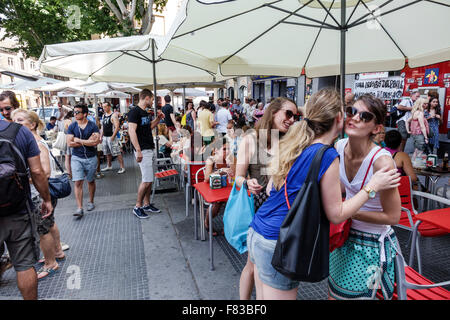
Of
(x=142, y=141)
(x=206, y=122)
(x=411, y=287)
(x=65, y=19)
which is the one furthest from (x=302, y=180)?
(x=65, y=19)

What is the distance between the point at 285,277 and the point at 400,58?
4012 mm

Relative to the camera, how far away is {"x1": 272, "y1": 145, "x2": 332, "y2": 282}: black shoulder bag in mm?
1368

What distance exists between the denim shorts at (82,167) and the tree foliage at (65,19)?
8.19 metres

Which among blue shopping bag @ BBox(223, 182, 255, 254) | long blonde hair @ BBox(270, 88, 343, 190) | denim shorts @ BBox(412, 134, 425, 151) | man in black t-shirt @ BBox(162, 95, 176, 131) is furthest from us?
man in black t-shirt @ BBox(162, 95, 176, 131)

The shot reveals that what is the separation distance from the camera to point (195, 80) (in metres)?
7.27

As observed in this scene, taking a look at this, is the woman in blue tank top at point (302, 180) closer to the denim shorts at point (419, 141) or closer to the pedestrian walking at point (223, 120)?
the denim shorts at point (419, 141)

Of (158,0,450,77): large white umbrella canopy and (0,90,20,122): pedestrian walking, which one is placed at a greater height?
(158,0,450,77): large white umbrella canopy

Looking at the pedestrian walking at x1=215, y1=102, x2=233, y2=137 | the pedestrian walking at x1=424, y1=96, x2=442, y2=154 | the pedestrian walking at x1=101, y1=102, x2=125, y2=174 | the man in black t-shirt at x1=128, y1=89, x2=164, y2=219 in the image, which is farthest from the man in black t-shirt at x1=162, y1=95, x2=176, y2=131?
the pedestrian walking at x1=424, y1=96, x2=442, y2=154

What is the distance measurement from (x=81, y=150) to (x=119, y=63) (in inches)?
105

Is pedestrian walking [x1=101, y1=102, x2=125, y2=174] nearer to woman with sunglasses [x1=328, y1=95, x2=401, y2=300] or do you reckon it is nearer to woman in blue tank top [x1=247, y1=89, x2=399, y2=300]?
woman in blue tank top [x1=247, y1=89, x2=399, y2=300]

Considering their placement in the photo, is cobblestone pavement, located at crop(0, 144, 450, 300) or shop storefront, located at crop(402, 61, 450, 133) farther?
shop storefront, located at crop(402, 61, 450, 133)

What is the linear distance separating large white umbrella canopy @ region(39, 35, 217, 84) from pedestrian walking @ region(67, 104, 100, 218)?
1.11 meters
